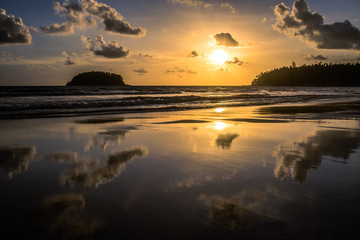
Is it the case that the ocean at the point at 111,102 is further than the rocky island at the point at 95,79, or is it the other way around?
the rocky island at the point at 95,79

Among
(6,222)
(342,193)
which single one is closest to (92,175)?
(6,222)

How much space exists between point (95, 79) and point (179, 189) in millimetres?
192345

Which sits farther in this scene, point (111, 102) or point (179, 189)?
point (111, 102)

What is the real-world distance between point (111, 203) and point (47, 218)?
0.77 meters

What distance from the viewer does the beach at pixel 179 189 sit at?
3.01m

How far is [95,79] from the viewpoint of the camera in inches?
7303

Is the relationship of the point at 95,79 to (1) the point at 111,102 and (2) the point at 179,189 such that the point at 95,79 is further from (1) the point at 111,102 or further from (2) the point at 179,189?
(2) the point at 179,189

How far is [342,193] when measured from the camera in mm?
3996

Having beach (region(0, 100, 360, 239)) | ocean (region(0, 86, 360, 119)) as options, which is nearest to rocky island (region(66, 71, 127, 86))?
ocean (region(0, 86, 360, 119))

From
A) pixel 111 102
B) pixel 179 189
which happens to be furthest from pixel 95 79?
pixel 179 189

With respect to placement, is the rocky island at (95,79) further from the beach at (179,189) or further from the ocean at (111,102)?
the beach at (179,189)

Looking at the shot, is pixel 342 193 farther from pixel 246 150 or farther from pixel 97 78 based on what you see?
pixel 97 78

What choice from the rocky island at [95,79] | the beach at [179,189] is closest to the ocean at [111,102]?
the beach at [179,189]

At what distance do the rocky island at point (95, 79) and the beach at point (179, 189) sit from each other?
605 ft
